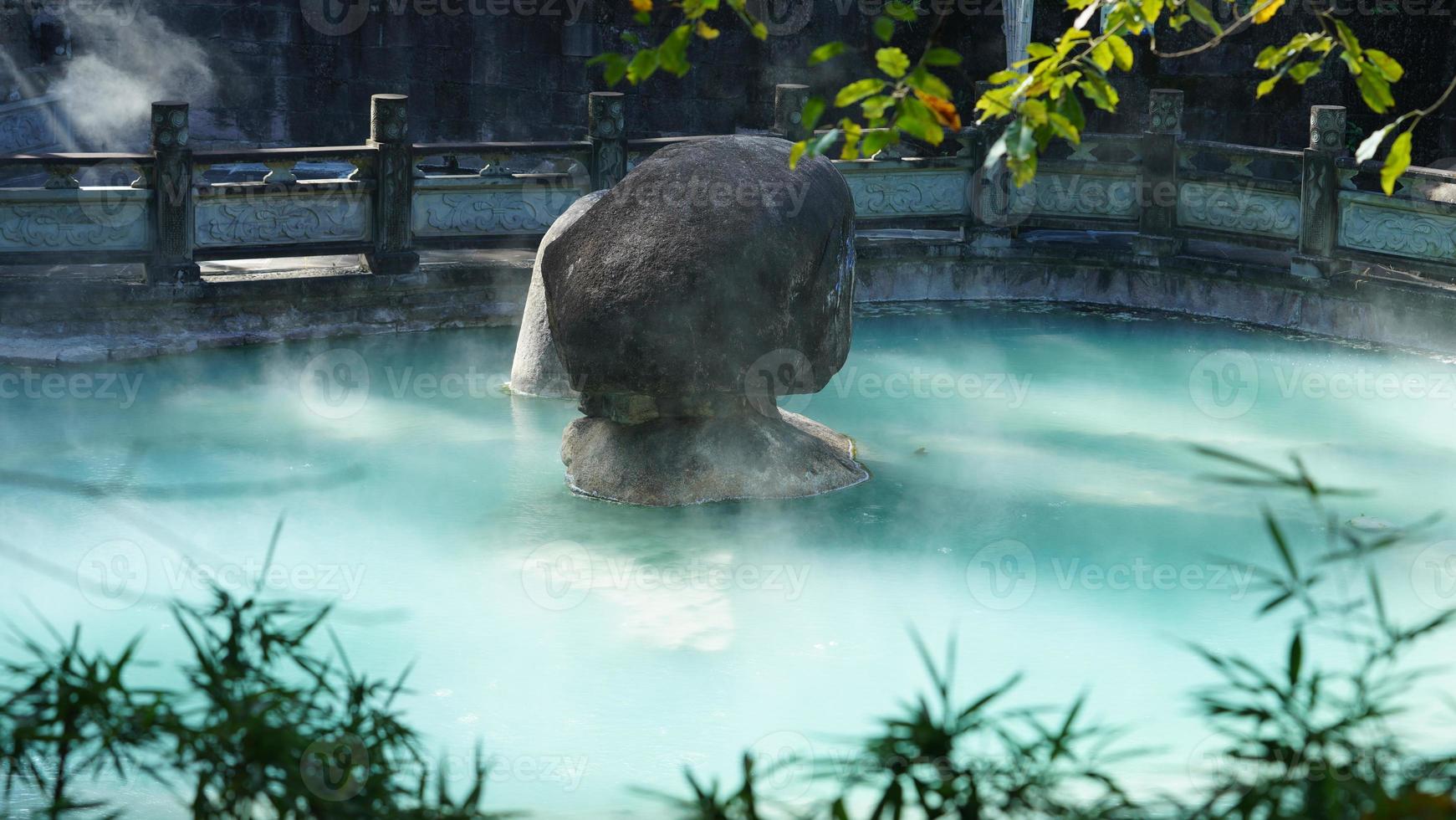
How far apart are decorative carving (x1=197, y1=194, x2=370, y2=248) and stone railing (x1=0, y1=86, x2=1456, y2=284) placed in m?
0.01

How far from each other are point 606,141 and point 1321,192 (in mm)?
5362

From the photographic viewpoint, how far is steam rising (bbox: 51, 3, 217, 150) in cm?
1795

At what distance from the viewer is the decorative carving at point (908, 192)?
13586 millimetres

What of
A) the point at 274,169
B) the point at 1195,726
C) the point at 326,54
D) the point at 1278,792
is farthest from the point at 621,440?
the point at 326,54

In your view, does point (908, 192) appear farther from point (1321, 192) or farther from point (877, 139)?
point (877, 139)

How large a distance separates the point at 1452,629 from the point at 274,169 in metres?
8.31

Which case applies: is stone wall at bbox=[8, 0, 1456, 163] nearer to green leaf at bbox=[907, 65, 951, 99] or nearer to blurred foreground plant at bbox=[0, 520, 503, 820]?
green leaf at bbox=[907, 65, 951, 99]

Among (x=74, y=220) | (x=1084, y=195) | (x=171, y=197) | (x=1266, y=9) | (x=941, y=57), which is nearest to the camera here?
(x=941, y=57)

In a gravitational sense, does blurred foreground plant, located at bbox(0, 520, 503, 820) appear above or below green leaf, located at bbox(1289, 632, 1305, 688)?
below

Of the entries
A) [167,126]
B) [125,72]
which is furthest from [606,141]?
[125,72]

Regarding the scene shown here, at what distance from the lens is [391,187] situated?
12141 mm

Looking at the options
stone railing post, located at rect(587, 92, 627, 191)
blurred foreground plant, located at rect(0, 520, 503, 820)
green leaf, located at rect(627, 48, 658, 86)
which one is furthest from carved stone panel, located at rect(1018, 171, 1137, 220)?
blurred foreground plant, located at rect(0, 520, 503, 820)

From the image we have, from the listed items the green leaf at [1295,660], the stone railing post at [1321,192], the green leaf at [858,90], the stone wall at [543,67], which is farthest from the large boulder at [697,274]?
the stone wall at [543,67]

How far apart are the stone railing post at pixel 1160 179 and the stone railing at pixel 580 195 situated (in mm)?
12
